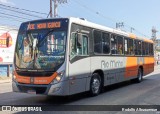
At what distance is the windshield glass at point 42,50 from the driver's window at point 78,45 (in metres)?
0.38

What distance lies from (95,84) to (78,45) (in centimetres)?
222

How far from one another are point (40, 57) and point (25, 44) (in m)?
0.90

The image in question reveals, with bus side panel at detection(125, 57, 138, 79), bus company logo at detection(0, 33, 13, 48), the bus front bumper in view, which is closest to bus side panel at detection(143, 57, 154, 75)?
bus side panel at detection(125, 57, 138, 79)

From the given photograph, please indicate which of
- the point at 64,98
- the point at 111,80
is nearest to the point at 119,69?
the point at 111,80

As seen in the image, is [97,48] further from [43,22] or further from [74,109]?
[74,109]

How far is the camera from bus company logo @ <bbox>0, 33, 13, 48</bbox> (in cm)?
2748

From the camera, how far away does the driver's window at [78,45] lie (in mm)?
10552

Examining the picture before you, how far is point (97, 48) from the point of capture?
41.4ft

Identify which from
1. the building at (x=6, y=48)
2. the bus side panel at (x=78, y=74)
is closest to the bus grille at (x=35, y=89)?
the bus side panel at (x=78, y=74)

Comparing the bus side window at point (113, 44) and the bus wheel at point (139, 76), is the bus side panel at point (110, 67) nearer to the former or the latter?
the bus side window at point (113, 44)

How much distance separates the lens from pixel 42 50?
34.0 ft

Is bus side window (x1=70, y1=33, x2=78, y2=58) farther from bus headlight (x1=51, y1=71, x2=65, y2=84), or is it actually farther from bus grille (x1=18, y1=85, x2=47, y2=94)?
bus grille (x1=18, y1=85, x2=47, y2=94)

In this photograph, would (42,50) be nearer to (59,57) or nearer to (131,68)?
(59,57)

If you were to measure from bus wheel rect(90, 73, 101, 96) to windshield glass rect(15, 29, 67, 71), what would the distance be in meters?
2.47
